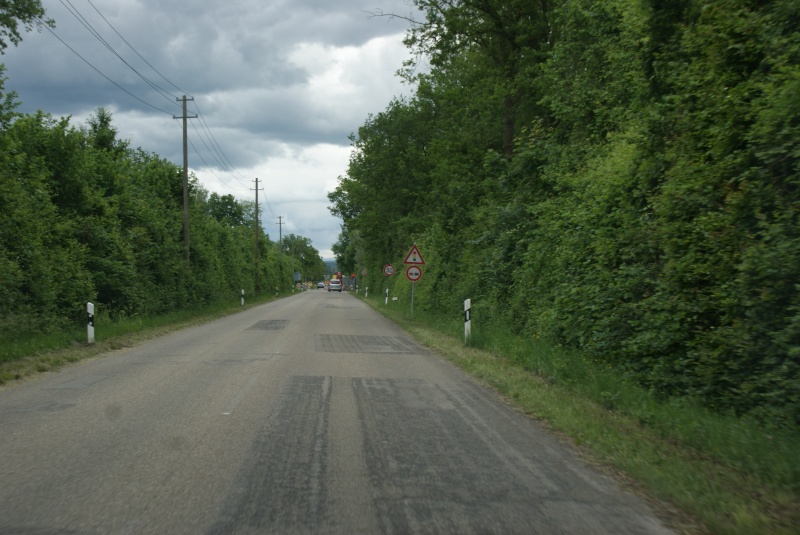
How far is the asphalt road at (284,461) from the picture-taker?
4.21 meters

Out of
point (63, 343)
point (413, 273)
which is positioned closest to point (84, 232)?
point (63, 343)

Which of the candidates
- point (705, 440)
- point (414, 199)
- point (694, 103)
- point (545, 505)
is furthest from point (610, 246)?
point (414, 199)

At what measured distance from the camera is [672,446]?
6.14 m

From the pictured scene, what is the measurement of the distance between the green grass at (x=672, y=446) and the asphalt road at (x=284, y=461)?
0.32 meters

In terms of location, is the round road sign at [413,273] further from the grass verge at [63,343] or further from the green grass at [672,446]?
the green grass at [672,446]

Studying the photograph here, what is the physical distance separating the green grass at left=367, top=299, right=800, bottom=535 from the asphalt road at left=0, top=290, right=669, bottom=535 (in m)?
0.32

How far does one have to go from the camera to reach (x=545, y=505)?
456 centimetres

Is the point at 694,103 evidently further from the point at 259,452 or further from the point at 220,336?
the point at 220,336

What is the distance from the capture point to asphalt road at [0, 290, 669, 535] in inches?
166

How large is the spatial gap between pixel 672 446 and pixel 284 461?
12.7ft

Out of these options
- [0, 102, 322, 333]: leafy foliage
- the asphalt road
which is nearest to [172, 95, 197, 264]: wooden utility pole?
[0, 102, 322, 333]: leafy foliage

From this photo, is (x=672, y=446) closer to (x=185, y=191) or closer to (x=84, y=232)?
(x=84, y=232)

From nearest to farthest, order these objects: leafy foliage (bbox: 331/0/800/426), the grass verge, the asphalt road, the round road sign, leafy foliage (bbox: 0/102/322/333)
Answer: the asphalt road → leafy foliage (bbox: 331/0/800/426) → the grass verge → leafy foliage (bbox: 0/102/322/333) → the round road sign

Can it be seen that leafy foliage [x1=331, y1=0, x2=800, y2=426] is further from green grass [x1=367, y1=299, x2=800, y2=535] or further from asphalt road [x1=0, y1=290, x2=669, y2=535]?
asphalt road [x1=0, y1=290, x2=669, y2=535]
